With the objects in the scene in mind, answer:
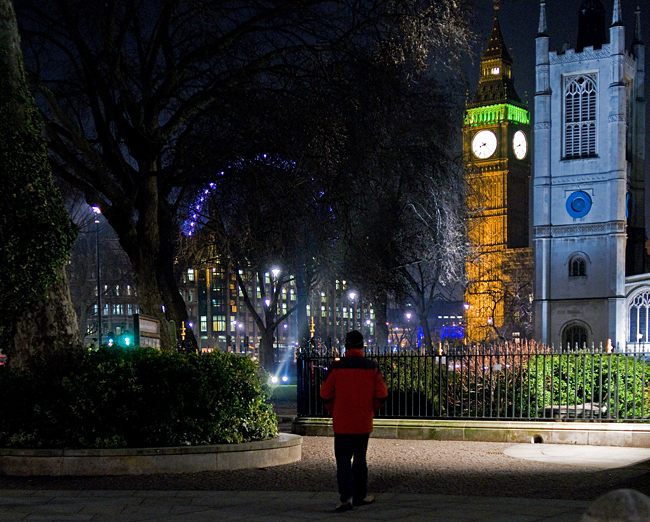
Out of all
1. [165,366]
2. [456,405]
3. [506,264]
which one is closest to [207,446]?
[165,366]

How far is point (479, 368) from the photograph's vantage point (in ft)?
55.0

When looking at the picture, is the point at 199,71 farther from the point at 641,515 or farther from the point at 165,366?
the point at 641,515

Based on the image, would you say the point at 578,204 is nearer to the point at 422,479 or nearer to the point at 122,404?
the point at 422,479

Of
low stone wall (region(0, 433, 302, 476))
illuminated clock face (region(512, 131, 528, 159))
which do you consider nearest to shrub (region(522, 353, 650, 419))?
low stone wall (region(0, 433, 302, 476))

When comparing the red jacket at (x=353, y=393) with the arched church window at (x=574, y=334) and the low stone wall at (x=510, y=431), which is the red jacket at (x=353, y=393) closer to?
the low stone wall at (x=510, y=431)

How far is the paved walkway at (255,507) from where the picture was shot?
26.8 ft

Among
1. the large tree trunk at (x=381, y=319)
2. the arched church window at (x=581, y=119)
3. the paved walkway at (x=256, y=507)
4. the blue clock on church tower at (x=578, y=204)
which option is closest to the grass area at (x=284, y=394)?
the large tree trunk at (x=381, y=319)

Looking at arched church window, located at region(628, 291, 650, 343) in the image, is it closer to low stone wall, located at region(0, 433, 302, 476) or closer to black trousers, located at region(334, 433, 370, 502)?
low stone wall, located at region(0, 433, 302, 476)

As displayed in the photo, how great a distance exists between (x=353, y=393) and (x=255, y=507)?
4.62 ft

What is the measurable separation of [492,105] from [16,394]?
156 m

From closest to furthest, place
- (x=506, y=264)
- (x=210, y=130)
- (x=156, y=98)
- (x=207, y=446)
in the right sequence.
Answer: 1. (x=207, y=446)
2. (x=156, y=98)
3. (x=210, y=130)
4. (x=506, y=264)

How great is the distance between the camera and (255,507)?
8.68 metres

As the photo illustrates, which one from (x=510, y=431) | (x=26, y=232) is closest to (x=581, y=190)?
(x=510, y=431)

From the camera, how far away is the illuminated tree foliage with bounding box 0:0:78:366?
12.0 meters
